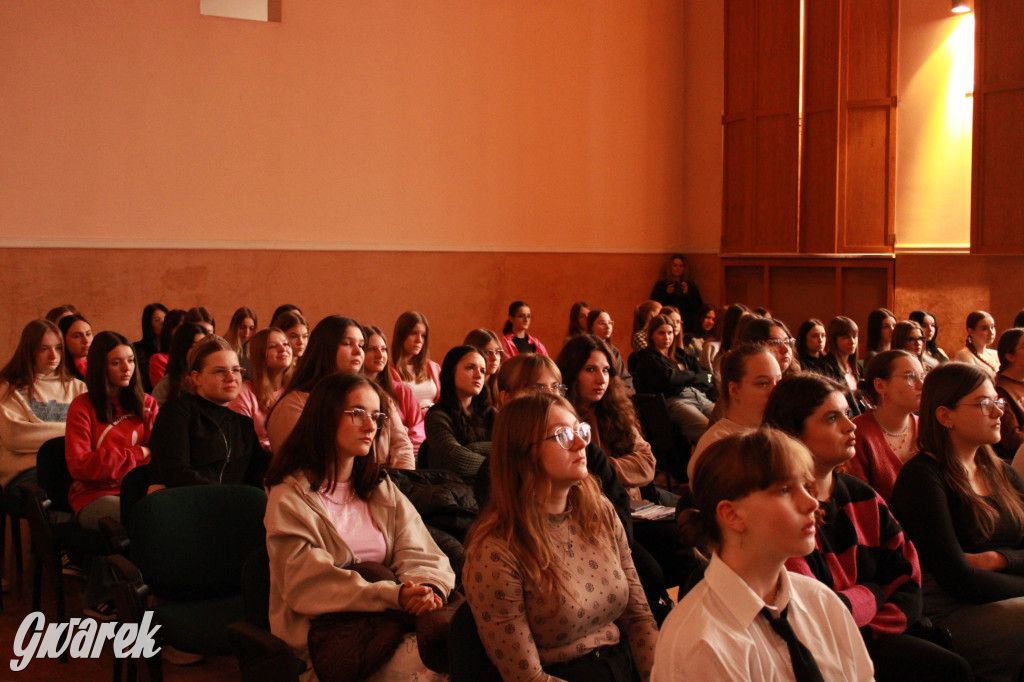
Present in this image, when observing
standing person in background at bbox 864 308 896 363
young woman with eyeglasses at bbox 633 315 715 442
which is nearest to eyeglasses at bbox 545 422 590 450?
young woman with eyeglasses at bbox 633 315 715 442

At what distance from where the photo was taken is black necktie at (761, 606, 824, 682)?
187cm

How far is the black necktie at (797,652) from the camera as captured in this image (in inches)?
73.6

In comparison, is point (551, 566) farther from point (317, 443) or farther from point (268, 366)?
point (268, 366)

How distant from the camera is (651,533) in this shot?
365cm

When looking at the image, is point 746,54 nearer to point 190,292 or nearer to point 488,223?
point 488,223

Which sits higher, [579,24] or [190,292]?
[579,24]

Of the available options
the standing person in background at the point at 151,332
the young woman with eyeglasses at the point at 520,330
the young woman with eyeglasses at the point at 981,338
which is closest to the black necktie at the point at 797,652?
the young woman with eyeglasses at the point at 981,338

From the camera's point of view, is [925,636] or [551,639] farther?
[925,636]

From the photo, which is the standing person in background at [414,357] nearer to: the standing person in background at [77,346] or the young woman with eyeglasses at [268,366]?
the young woman with eyeglasses at [268,366]

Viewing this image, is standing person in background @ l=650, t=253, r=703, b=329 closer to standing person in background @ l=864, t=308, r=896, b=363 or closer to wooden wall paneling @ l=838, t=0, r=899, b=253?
wooden wall paneling @ l=838, t=0, r=899, b=253

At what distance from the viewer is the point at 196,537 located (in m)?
3.14

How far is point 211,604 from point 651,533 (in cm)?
161

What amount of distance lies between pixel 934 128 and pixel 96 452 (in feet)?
30.2

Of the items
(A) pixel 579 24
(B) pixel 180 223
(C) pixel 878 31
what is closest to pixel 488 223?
(A) pixel 579 24
